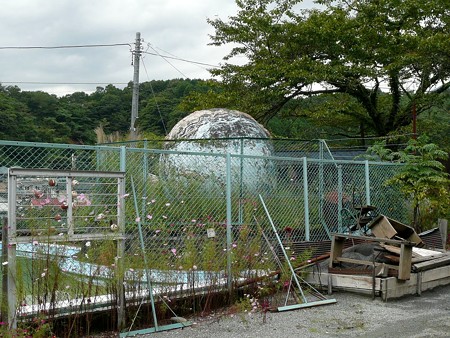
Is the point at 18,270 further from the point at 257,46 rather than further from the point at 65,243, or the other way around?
the point at 257,46

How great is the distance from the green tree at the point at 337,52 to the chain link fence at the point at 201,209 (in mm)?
8346

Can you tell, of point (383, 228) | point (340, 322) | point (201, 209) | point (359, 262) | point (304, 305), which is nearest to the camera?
point (340, 322)

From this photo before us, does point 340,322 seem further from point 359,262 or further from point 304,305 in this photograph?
point 359,262

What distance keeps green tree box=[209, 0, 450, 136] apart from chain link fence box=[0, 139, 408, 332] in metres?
8.35

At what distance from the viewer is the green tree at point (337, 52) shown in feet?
62.3

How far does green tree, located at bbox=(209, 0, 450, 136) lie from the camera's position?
62.3 feet

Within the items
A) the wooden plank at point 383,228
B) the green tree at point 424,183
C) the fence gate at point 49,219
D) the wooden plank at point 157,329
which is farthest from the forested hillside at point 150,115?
the fence gate at point 49,219

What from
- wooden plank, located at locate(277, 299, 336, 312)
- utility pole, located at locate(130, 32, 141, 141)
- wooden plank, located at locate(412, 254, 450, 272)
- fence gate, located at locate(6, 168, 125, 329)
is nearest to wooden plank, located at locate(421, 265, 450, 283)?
wooden plank, located at locate(412, 254, 450, 272)

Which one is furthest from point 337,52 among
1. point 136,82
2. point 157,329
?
point 157,329

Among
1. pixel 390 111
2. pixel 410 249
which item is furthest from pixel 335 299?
pixel 390 111

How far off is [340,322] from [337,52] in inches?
588

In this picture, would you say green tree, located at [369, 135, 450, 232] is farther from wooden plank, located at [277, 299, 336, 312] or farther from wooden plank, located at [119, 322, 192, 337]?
wooden plank, located at [119, 322, 192, 337]

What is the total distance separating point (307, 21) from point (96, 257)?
1593cm

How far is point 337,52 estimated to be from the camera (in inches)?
782
